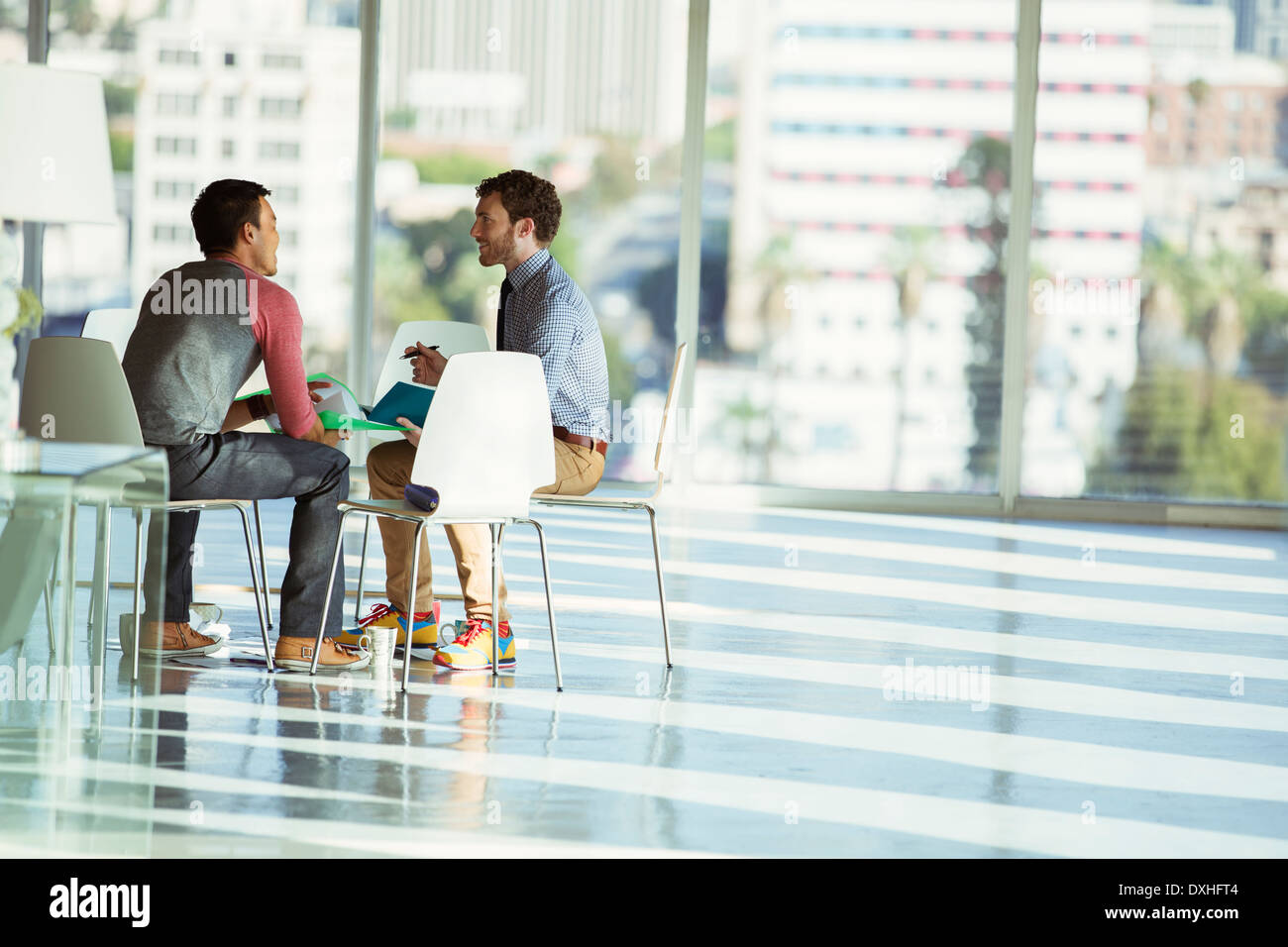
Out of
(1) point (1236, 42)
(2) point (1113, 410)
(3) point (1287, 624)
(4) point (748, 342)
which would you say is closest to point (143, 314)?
(3) point (1287, 624)

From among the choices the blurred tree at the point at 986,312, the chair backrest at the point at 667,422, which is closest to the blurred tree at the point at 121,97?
the blurred tree at the point at 986,312

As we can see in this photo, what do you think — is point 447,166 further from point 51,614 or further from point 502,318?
point 51,614

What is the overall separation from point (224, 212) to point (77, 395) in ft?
1.93

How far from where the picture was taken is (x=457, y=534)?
3973mm

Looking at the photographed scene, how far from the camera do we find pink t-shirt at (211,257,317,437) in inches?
146

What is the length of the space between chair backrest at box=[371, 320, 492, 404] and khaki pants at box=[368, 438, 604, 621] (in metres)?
0.53

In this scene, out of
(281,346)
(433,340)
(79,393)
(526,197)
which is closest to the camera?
(79,393)

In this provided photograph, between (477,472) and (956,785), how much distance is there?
52.9 inches

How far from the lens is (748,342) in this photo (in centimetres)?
855

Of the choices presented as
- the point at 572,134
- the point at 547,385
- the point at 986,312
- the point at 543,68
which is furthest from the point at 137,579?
the point at 986,312

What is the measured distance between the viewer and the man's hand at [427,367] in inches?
156

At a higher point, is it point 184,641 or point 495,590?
point 495,590

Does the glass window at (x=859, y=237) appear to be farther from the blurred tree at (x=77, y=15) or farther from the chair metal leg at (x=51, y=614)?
the chair metal leg at (x=51, y=614)
